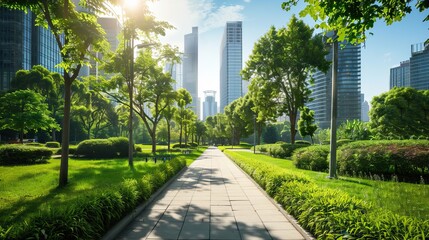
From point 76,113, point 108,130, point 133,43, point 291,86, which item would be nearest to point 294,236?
point 133,43

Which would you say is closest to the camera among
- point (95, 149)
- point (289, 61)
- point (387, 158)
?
point (387, 158)

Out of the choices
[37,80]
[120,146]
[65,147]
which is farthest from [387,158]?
[37,80]

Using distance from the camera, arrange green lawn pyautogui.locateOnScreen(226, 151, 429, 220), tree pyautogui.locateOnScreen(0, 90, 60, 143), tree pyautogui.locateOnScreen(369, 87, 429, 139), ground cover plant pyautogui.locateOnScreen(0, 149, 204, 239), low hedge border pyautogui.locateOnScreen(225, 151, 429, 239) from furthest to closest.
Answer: tree pyautogui.locateOnScreen(369, 87, 429, 139) → tree pyautogui.locateOnScreen(0, 90, 60, 143) → green lawn pyautogui.locateOnScreen(226, 151, 429, 220) → ground cover plant pyautogui.locateOnScreen(0, 149, 204, 239) → low hedge border pyautogui.locateOnScreen(225, 151, 429, 239)

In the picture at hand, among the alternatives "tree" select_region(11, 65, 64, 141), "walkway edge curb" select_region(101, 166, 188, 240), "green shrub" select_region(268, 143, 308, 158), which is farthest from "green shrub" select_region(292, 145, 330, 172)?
"tree" select_region(11, 65, 64, 141)

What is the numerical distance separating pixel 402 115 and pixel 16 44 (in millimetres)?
79814

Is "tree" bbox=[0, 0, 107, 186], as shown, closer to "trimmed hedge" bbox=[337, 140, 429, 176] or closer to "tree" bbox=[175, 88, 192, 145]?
"trimmed hedge" bbox=[337, 140, 429, 176]

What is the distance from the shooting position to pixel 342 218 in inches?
197

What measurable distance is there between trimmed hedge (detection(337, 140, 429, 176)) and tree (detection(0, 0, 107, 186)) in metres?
13.5

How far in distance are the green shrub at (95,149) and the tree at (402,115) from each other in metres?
38.5

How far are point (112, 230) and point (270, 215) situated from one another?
162 inches

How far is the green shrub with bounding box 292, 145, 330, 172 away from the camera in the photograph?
17.2 metres

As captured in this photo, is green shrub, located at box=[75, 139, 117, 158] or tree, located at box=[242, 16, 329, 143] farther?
tree, located at box=[242, 16, 329, 143]

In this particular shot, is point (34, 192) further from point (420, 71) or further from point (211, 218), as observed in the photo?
point (420, 71)

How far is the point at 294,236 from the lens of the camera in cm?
595
